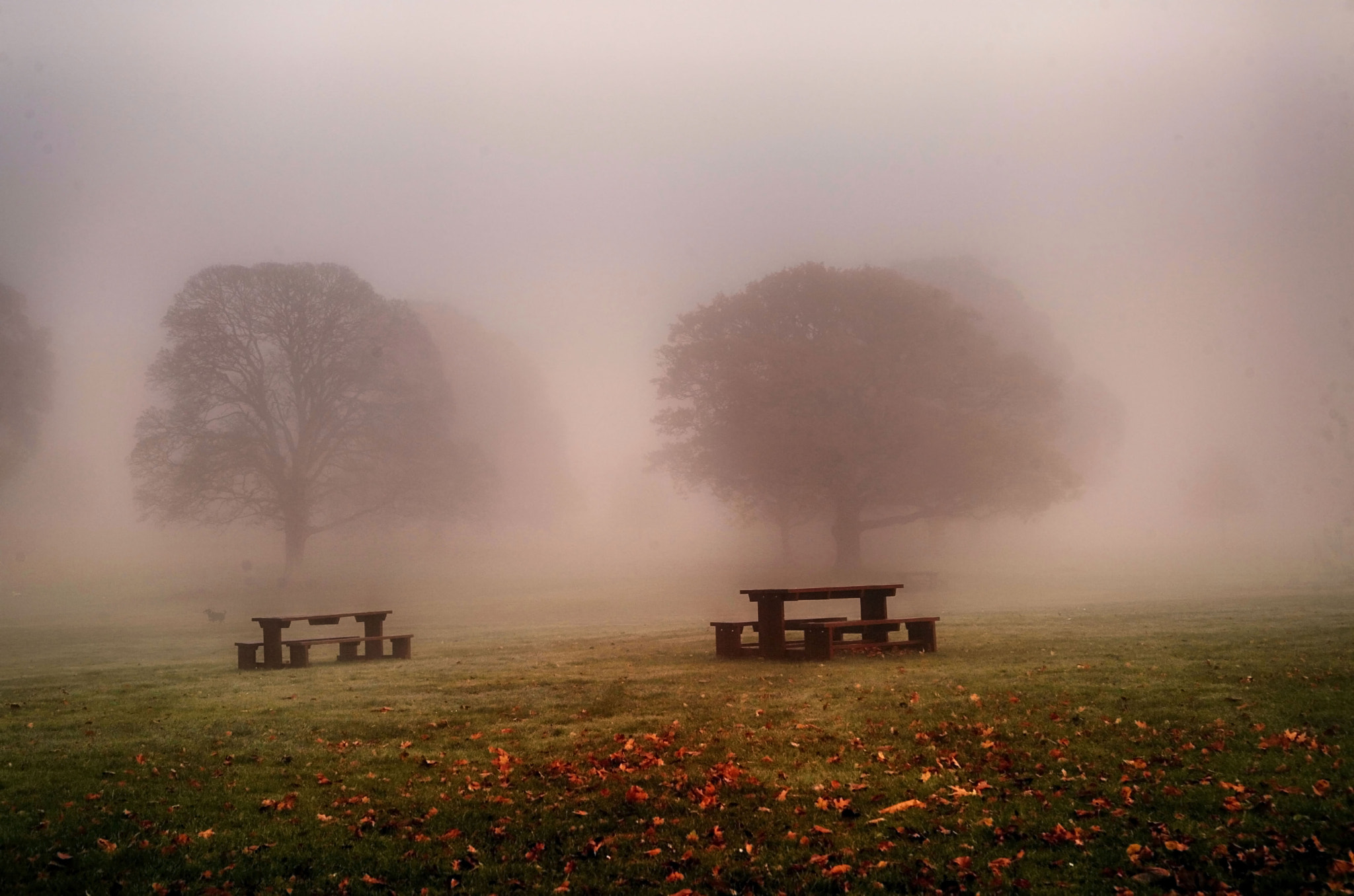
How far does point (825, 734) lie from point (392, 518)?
136 ft

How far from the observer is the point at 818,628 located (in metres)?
15.3

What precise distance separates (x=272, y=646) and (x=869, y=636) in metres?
11.0

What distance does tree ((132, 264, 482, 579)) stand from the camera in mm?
39625

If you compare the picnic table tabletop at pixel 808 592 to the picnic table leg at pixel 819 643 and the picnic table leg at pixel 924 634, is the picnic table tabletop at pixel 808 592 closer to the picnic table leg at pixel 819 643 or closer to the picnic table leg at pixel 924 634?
the picnic table leg at pixel 819 643

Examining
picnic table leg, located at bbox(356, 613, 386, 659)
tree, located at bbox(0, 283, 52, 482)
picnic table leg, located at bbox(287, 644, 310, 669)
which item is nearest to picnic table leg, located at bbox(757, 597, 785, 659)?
picnic table leg, located at bbox(356, 613, 386, 659)

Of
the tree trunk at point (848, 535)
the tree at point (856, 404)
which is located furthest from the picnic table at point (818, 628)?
the tree trunk at point (848, 535)

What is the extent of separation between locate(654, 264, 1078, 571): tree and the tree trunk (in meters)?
0.06

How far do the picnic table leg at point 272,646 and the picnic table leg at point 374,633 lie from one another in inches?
67.2

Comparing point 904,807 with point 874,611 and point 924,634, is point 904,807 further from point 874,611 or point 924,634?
point 874,611

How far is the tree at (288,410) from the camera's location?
130 ft

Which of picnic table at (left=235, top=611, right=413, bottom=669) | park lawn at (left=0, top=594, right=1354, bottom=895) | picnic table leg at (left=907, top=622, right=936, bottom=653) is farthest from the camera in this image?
picnic table at (left=235, top=611, right=413, bottom=669)

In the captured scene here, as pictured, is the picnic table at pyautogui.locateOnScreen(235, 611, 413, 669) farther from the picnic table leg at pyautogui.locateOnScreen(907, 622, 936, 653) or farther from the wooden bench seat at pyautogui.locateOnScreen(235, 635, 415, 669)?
the picnic table leg at pyautogui.locateOnScreen(907, 622, 936, 653)

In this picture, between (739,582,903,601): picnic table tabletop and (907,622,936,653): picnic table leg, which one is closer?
(739,582,903,601): picnic table tabletop

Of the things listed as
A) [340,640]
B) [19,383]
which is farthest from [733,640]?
[19,383]
